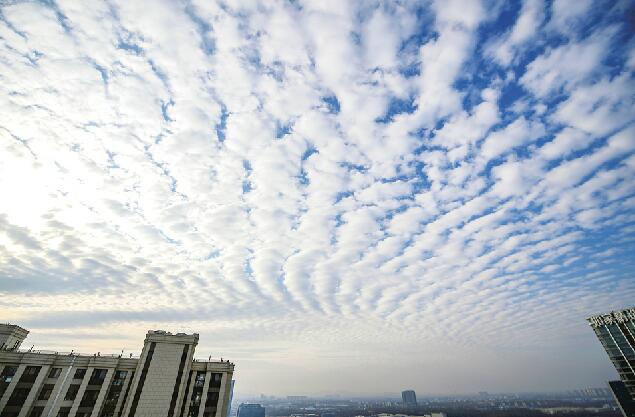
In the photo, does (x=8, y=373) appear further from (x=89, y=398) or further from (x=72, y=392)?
Result: (x=89, y=398)

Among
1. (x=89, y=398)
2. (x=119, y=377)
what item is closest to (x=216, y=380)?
(x=119, y=377)

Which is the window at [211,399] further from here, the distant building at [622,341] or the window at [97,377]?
the distant building at [622,341]

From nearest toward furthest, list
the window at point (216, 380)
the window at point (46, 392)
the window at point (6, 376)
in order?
the window at point (6, 376) < the window at point (46, 392) < the window at point (216, 380)

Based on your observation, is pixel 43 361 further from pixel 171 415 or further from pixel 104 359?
pixel 171 415

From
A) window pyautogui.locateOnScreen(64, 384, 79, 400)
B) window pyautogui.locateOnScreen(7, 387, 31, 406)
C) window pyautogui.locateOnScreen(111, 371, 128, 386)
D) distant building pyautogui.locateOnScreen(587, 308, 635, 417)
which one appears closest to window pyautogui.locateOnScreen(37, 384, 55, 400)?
window pyautogui.locateOnScreen(7, 387, 31, 406)

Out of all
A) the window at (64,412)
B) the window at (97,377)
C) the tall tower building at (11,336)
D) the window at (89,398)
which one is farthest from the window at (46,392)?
the tall tower building at (11,336)

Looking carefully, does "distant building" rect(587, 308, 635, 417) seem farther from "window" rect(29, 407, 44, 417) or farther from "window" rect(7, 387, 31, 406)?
"window" rect(7, 387, 31, 406)
